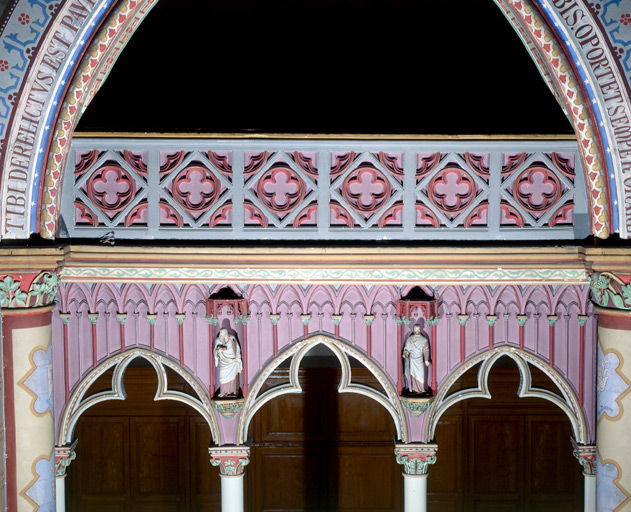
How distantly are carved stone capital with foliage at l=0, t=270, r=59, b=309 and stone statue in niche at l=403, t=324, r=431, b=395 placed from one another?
3.10m

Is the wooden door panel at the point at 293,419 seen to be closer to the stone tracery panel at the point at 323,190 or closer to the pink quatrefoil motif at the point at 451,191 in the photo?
the stone tracery panel at the point at 323,190

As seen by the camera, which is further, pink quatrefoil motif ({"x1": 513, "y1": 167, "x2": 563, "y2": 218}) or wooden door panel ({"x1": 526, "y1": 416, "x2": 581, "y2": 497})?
wooden door panel ({"x1": 526, "y1": 416, "x2": 581, "y2": 497})

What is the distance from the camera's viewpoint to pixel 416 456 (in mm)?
7672

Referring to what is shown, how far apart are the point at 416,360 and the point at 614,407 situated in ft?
5.52

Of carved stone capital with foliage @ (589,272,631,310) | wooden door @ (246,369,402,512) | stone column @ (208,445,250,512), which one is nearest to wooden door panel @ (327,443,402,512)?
wooden door @ (246,369,402,512)

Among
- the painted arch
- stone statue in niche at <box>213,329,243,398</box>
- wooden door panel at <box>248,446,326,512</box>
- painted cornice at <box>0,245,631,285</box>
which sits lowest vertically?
wooden door panel at <box>248,446,326,512</box>

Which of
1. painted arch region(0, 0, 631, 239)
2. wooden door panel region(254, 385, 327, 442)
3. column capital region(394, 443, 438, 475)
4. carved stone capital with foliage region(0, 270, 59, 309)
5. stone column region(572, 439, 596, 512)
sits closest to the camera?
painted arch region(0, 0, 631, 239)

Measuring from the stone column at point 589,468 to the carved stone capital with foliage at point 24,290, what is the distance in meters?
4.80

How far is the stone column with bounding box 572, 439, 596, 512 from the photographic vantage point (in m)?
7.54

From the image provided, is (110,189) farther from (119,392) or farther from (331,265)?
(331,265)

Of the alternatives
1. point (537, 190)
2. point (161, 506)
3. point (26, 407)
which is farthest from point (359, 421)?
point (26, 407)

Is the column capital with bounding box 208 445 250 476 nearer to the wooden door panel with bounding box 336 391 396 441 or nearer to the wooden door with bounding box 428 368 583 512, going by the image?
the wooden door panel with bounding box 336 391 396 441

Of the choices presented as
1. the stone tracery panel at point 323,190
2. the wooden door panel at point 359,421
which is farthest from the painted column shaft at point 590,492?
the wooden door panel at point 359,421

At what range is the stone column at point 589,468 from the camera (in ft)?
24.7
